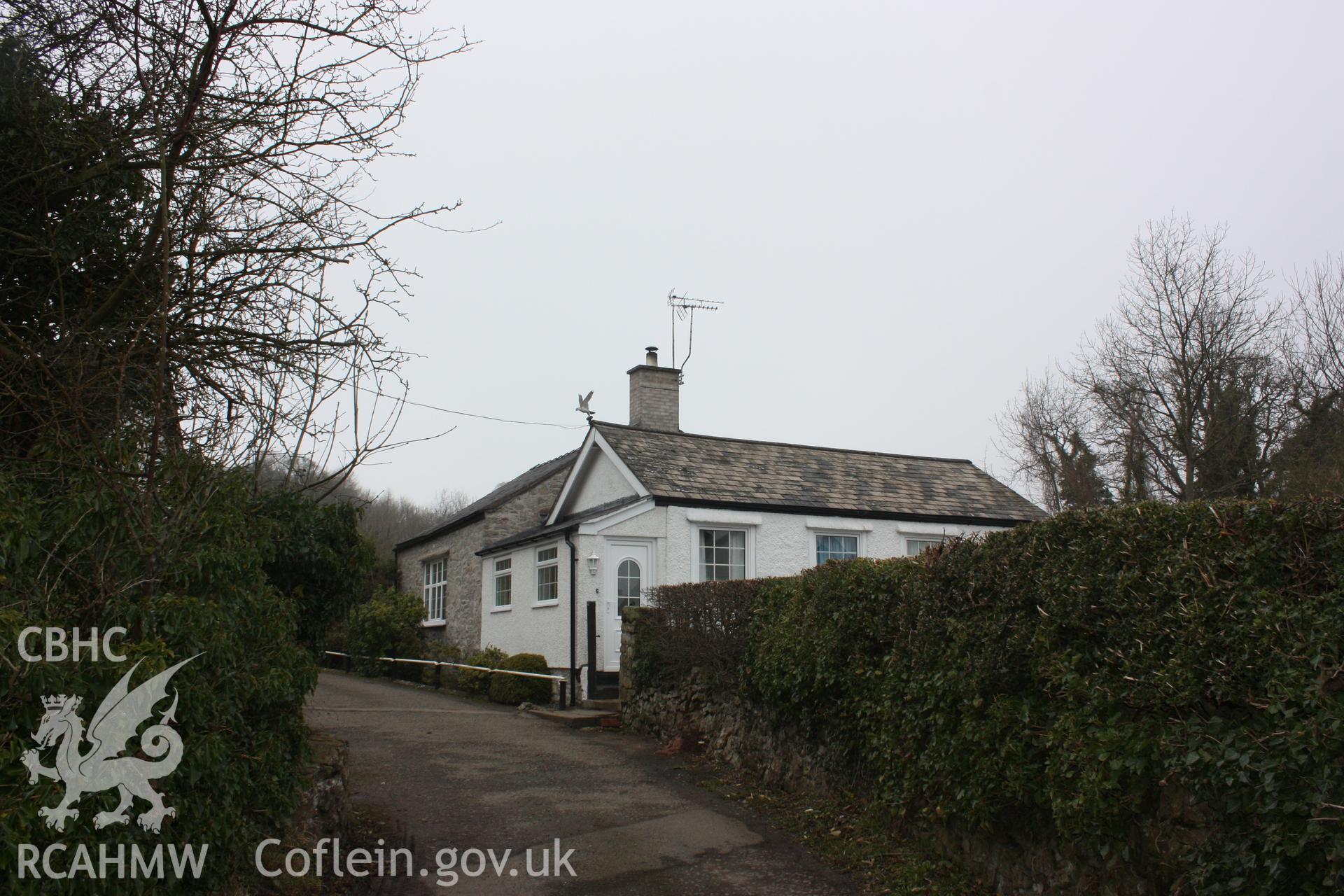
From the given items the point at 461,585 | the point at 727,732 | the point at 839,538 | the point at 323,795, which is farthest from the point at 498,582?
the point at 323,795

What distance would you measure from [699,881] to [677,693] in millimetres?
5330

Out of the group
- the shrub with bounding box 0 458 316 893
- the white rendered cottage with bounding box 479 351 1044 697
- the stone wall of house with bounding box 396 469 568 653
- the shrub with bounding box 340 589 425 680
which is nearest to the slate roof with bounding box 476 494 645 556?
the white rendered cottage with bounding box 479 351 1044 697

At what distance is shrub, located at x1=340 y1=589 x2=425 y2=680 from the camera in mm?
23641

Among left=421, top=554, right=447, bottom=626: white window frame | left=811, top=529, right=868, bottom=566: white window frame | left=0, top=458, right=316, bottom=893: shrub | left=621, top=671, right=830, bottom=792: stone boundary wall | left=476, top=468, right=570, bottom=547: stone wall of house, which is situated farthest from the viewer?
left=421, top=554, right=447, bottom=626: white window frame

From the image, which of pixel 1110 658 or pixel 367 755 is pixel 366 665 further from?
pixel 1110 658

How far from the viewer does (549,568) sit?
17.9 m

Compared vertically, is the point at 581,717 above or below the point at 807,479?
below

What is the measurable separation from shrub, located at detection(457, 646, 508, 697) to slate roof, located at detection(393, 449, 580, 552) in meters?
4.51

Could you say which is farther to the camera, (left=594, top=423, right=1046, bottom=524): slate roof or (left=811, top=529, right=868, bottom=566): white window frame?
(left=811, top=529, right=868, bottom=566): white window frame

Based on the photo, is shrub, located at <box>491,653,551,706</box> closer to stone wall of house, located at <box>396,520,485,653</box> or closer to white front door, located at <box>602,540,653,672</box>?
white front door, located at <box>602,540,653,672</box>

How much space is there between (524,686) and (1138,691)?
1315 centimetres

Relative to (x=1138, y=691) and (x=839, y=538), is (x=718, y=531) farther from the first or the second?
(x=1138, y=691)

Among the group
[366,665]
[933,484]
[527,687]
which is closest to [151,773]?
[527,687]

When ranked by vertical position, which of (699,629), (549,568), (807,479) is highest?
(807,479)
